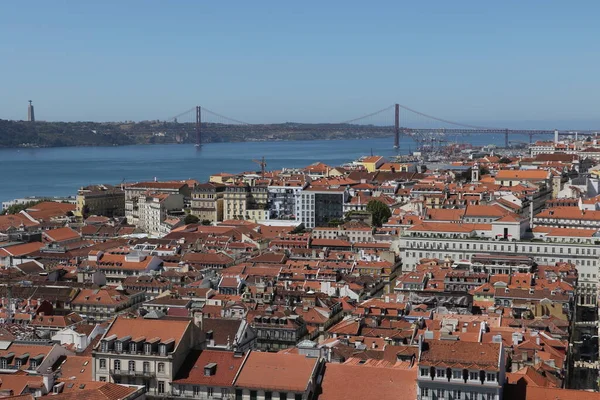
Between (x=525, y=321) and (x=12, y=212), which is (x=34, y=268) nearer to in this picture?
(x=525, y=321)

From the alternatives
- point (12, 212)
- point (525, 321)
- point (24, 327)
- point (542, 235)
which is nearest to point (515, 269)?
point (542, 235)

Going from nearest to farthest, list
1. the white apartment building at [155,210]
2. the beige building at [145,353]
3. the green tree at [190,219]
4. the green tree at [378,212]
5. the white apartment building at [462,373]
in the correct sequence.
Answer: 1. the white apartment building at [462,373]
2. the beige building at [145,353]
3. the green tree at [378,212]
4. the green tree at [190,219]
5. the white apartment building at [155,210]

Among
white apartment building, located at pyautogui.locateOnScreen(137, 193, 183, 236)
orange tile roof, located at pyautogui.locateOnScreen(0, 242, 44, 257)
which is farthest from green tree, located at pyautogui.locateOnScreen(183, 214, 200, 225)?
orange tile roof, located at pyautogui.locateOnScreen(0, 242, 44, 257)

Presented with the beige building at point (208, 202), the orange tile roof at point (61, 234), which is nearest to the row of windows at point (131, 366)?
the orange tile roof at point (61, 234)

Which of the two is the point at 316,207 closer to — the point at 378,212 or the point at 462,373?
the point at 378,212

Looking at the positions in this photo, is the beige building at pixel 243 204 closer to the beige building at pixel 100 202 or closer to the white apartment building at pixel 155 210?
the white apartment building at pixel 155 210
